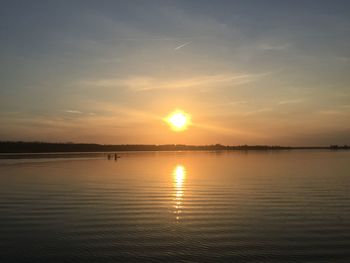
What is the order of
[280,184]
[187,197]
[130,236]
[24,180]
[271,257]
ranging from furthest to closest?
[24,180] < [280,184] < [187,197] < [130,236] < [271,257]

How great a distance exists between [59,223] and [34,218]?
1743mm

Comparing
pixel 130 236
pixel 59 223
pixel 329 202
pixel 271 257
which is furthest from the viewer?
pixel 329 202

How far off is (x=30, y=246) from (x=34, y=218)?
15.3ft

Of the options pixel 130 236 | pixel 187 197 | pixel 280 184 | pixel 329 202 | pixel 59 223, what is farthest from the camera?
pixel 280 184

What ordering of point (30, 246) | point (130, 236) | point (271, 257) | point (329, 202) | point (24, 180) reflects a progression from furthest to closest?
point (24, 180) → point (329, 202) → point (130, 236) → point (30, 246) → point (271, 257)

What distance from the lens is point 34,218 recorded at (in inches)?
654

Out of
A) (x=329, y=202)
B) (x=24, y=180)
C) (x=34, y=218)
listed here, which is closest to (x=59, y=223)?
(x=34, y=218)

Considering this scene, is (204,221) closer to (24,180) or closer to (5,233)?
(5,233)

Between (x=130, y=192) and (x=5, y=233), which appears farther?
(x=130, y=192)

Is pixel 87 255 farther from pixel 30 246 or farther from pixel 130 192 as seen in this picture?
pixel 130 192

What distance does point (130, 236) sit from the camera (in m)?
13.6

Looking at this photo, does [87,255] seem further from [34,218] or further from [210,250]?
[34,218]

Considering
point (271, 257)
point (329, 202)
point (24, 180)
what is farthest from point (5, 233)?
point (24, 180)

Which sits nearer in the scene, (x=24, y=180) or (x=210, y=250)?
(x=210, y=250)
